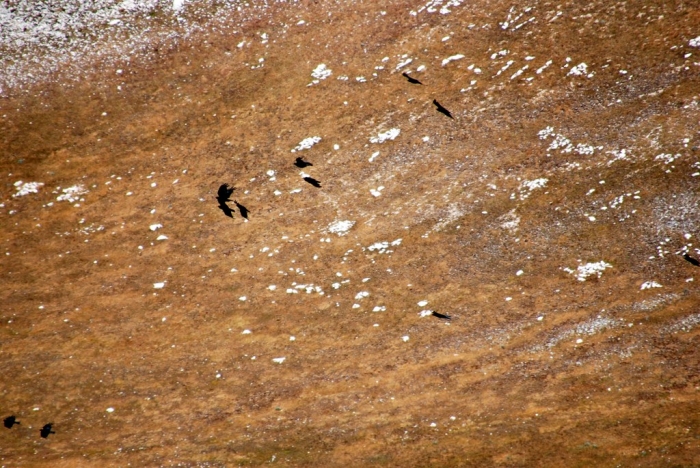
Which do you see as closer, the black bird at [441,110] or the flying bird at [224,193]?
the flying bird at [224,193]

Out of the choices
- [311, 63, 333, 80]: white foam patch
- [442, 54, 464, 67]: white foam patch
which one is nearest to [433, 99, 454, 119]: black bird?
[442, 54, 464, 67]: white foam patch

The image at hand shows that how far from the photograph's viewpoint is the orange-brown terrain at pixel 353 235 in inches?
806

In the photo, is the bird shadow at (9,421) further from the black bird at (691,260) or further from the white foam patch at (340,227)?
the black bird at (691,260)

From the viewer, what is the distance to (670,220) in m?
24.7

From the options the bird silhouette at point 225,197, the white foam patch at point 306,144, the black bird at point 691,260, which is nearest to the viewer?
the black bird at point 691,260

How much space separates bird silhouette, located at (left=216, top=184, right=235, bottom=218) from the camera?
1293 inches

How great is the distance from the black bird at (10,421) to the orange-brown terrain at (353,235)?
0.23 meters

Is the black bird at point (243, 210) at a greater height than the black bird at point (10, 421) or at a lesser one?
greater

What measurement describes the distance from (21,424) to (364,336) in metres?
15.6

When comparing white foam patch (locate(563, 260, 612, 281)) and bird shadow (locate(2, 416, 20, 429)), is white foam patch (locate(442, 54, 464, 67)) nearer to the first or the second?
white foam patch (locate(563, 260, 612, 281))

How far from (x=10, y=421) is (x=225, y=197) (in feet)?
54.8

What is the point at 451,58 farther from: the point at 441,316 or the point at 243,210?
the point at 441,316

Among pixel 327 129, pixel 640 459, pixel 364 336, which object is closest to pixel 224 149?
pixel 327 129

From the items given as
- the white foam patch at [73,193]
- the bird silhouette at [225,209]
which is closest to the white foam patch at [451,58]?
the bird silhouette at [225,209]
